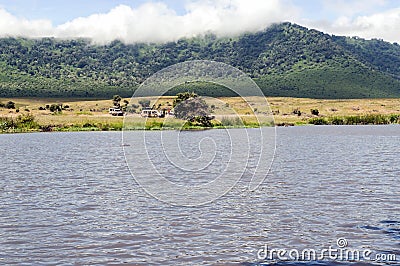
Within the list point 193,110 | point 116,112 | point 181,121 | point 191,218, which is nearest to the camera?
point 191,218

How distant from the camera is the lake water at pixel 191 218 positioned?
1675 centimetres

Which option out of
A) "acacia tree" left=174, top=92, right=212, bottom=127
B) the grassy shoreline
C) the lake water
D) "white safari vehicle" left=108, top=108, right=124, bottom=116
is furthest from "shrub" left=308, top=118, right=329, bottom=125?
the lake water

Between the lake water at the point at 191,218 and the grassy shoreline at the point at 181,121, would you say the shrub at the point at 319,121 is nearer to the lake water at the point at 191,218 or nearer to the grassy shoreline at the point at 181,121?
the grassy shoreline at the point at 181,121

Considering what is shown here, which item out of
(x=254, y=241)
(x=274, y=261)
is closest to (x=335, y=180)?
(x=254, y=241)

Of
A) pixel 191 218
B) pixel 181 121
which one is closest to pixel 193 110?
pixel 181 121

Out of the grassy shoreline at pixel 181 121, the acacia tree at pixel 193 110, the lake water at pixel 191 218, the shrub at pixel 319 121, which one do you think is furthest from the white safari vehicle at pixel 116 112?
the lake water at pixel 191 218

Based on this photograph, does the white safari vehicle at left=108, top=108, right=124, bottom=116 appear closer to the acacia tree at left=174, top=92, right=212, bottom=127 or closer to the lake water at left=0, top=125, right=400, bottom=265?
the acacia tree at left=174, top=92, right=212, bottom=127

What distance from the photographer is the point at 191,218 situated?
21.0 metres

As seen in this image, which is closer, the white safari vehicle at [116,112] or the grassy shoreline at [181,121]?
the grassy shoreline at [181,121]

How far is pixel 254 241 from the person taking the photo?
17.8m

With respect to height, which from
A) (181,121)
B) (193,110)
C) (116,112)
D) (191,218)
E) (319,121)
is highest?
(193,110)

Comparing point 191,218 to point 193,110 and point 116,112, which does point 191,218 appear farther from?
point 116,112

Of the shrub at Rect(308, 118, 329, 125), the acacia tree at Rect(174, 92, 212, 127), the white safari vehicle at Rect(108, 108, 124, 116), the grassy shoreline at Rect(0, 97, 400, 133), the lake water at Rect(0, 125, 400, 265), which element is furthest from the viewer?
the white safari vehicle at Rect(108, 108, 124, 116)

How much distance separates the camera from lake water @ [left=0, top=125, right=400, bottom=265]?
54.9 ft
